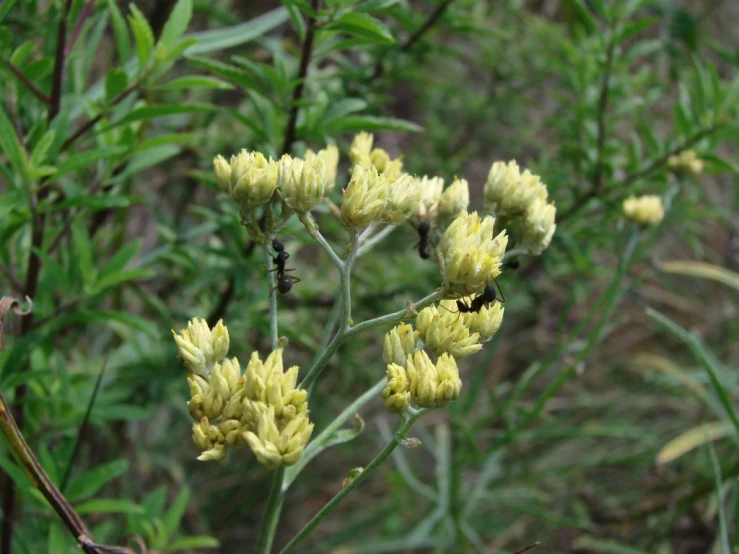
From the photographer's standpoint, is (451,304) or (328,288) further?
(328,288)

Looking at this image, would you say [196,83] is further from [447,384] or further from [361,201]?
[447,384]

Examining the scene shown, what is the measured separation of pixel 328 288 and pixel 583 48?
1203 mm

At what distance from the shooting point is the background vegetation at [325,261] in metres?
1.65

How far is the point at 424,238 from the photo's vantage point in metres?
1.51

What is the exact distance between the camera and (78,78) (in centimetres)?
194

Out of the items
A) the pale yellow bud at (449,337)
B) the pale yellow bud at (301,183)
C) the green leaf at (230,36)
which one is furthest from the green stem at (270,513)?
the green leaf at (230,36)

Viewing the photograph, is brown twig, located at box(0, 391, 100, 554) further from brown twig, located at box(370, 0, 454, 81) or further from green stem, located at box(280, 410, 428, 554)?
brown twig, located at box(370, 0, 454, 81)

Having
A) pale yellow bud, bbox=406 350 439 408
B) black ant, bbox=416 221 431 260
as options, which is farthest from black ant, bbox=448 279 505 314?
black ant, bbox=416 221 431 260

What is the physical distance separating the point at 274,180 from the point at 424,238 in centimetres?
39

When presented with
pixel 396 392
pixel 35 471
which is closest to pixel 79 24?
pixel 35 471

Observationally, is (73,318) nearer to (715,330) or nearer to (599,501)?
(599,501)

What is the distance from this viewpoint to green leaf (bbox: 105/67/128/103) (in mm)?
1489

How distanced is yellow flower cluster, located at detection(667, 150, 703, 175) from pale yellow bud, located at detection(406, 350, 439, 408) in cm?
140

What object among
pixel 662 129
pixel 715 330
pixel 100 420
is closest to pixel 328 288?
pixel 100 420
